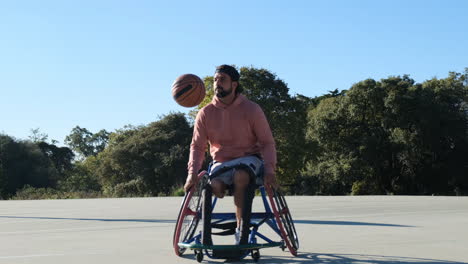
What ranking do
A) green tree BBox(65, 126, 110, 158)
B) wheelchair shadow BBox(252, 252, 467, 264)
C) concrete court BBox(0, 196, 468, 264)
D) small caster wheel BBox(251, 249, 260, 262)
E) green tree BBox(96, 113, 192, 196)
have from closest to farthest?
wheelchair shadow BBox(252, 252, 467, 264) < small caster wheel BBox(251, 249, 260, 262) < concrete court BBox(0, 196, 468, 264) < green tree BBox(96, 113, 192, 196) < green tree BBox(65, 126, 110, 158)

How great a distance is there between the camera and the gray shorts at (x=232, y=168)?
5188 millimetres

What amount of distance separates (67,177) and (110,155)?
96.4 ft

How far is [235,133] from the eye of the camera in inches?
214

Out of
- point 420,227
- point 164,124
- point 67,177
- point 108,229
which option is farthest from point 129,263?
point 67,177

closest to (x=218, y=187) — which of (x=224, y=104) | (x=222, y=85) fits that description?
(x=224, y=104)

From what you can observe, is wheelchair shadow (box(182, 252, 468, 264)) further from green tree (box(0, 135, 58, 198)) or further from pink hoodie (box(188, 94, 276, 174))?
green tree (box(0, 135, 58, 198))

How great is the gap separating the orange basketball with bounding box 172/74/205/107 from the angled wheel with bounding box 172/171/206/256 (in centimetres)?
119

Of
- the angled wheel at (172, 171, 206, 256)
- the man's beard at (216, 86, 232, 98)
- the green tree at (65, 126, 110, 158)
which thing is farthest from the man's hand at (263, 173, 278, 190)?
the green tree at (65, 126, 110, 158)

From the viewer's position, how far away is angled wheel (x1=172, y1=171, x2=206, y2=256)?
17.2 feet

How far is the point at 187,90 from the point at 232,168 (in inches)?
54.6

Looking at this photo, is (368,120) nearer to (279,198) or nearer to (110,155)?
(110,155)

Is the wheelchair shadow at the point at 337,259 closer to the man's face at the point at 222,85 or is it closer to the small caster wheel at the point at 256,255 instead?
the small caster wheel at the point at 256,255

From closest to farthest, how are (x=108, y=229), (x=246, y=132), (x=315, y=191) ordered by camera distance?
(x=246, y=132) < (x=108, y=229) < (x=315, y=191)

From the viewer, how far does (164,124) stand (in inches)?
1786
